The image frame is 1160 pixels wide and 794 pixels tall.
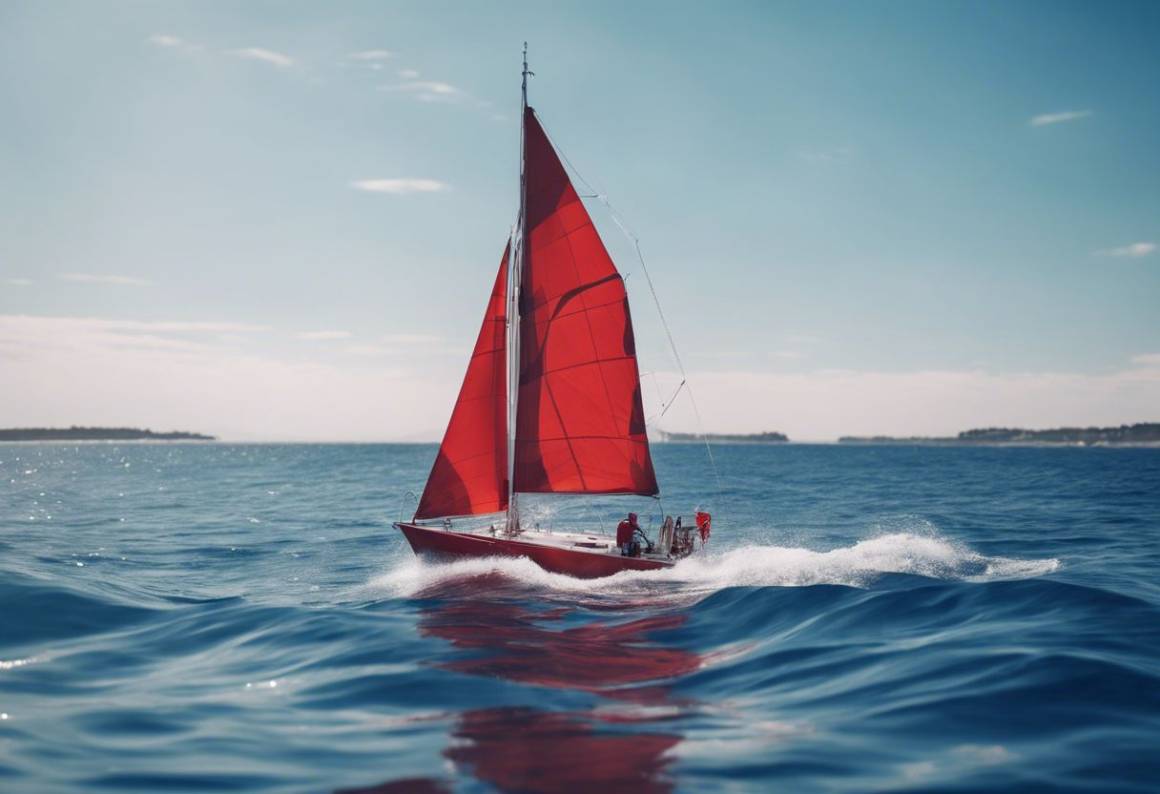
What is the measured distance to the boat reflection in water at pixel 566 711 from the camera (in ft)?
30.1

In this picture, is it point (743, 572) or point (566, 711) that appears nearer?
point (566, 711)

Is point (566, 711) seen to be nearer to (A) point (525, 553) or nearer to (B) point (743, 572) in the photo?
(A) point (525, 553)

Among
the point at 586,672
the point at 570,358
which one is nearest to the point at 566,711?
the point at 586,672

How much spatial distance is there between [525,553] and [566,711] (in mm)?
12941

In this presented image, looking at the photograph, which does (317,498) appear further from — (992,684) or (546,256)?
(992,684)

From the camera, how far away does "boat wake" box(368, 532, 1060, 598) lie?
73.5ft

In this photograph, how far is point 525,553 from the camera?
80.2 ft

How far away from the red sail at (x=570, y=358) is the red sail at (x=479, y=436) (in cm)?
83

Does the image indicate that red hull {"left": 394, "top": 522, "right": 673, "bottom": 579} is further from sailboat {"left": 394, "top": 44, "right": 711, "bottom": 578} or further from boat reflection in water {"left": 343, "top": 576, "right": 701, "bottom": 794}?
boat reflection in water {"left": 343, "top": 576, "right": 701, "bottom": 794}

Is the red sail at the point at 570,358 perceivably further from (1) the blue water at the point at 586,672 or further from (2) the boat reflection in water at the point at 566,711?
(2) the boat reflection in water at the point at 566,711

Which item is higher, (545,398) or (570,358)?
(570,358)

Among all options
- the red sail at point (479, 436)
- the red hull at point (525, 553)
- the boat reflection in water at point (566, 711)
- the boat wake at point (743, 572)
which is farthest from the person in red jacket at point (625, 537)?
the boat reflection in water at point (566, 711)

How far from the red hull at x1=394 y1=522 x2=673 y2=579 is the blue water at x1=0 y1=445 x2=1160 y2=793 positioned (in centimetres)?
41

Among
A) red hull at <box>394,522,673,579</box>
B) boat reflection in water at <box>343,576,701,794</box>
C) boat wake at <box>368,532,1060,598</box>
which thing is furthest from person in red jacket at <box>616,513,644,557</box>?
boat reflection in water at <box>343,576,701,794</box>
